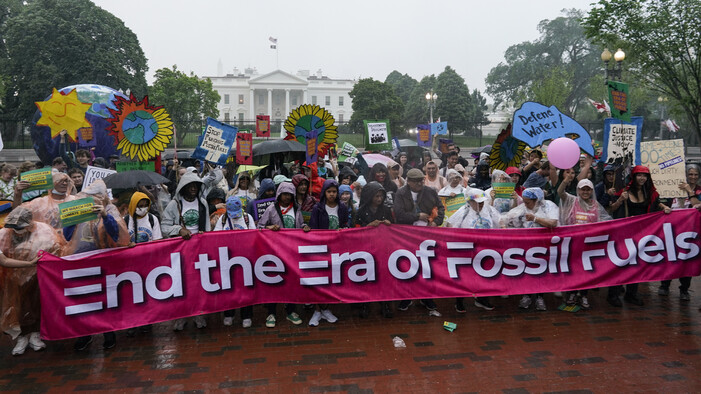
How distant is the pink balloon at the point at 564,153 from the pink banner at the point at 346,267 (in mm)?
866

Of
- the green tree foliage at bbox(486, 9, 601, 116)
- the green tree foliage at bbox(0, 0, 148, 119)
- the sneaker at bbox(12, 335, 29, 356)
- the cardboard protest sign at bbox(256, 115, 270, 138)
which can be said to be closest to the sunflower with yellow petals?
the sneaker at bbox(12, 335, 29, 356)

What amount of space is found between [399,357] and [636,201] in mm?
4099

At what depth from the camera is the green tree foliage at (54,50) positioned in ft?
109

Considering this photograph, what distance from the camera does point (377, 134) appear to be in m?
12.4

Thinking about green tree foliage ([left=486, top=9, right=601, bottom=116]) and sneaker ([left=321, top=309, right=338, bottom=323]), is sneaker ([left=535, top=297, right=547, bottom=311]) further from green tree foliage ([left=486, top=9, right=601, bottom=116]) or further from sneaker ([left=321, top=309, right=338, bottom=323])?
green tree foliage ([left=486, top=9, right=601, bottom=116])

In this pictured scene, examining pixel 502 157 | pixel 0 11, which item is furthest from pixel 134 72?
pixel 502 157

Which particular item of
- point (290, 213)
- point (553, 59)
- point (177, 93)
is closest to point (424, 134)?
point (290, 213)

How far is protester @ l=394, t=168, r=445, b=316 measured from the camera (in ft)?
20.2

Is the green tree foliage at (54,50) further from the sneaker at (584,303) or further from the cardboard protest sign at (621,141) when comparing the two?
the sneaker at (584,303)

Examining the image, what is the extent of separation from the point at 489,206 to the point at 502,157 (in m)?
2.52

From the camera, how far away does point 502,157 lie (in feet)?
27.6

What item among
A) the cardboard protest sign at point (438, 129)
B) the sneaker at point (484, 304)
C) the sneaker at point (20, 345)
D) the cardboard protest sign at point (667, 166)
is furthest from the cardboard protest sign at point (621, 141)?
the sneaker at point (20, 345)

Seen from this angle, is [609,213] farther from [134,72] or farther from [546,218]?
[134,72]

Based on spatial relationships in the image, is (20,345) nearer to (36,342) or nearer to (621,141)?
(36,342)
